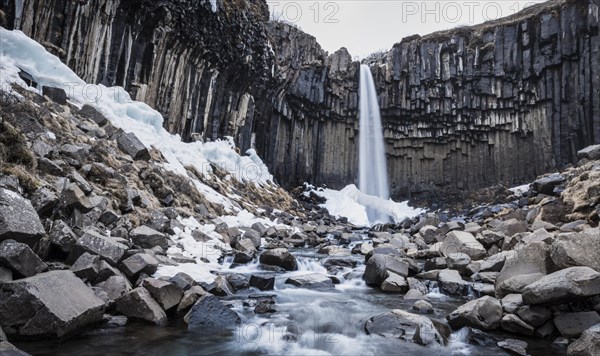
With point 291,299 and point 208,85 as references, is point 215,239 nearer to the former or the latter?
point 291,299

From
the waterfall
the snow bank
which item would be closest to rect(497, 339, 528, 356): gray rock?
the snow bank

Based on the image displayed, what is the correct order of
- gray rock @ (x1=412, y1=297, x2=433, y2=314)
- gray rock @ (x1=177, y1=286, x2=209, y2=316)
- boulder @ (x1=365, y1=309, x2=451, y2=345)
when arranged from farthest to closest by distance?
gray rock @ (x1=412, y1=297, x2=433, y2=314)
gray rock @ (x1=177, y1=286, x2=209, y2=316)
boulder @ (x1=365, y1=309, x2=451, y2=345)

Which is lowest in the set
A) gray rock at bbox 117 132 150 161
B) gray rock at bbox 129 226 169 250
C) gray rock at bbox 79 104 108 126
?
gray rock at bbox 129 226 169 250

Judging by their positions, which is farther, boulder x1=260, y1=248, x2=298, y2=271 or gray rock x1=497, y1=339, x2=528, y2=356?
boulder x1=260, y1=248, x2=298, y2=271

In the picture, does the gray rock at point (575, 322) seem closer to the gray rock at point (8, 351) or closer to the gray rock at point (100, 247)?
the gray rock at point (8, 351)

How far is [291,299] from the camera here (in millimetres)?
7613

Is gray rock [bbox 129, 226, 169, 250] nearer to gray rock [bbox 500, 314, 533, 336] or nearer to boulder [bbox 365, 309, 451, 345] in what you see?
boulder [bbox 365, 309, 451, 345]

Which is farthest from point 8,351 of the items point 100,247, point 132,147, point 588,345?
point 132,147

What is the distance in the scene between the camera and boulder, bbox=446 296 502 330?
5.94m

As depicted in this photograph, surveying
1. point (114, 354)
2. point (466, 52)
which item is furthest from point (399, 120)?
point (114, 354)

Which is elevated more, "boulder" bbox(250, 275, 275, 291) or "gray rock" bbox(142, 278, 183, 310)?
"gray rock" bbox(142, 278, 183, 310)

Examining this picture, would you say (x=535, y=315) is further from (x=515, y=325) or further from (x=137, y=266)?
(x=137, y=266)

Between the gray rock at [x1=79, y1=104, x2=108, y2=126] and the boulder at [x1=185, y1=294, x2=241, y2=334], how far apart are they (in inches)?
362

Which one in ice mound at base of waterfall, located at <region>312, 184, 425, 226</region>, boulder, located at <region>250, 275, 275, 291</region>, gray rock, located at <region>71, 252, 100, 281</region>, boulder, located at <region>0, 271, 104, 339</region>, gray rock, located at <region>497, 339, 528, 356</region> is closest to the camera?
boulder, located at <region>0, 271, 104, 339</region>
